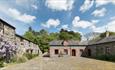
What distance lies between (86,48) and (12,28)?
78.0ft

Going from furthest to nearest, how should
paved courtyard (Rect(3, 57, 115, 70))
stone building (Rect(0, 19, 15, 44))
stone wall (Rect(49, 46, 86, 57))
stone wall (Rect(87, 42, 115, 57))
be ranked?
stone wall (Rect(49, 46, 86, 57)), stone wall (Rect(87, 42, 115, 57)), stone building (Rect(0, 19, 15, 44)), paved courtyard (Rect(3, 57, 115, 70))

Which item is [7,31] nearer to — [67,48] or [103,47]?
[103,47]

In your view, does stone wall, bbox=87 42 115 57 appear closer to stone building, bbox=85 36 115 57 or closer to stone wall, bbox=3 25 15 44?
stone building, bbox=85 36 115 57

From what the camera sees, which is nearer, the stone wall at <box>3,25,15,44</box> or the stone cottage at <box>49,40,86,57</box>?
the stone wall at <box>3,25,15,44</box>

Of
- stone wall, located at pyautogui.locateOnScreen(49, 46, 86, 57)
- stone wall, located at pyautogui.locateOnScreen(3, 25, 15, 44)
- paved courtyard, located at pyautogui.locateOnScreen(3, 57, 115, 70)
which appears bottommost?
paved courtyard, located at pyautogui.locateOnScreen(3, 57, 115, 70)

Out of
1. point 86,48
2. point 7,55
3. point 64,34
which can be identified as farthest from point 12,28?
point 64,34

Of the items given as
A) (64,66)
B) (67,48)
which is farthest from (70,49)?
(64,66)

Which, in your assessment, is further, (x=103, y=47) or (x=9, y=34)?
(x=103, y=47)

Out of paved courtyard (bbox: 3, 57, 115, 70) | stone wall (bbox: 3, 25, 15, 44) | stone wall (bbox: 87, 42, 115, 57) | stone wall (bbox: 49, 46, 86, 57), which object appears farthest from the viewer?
stone wall (bbox: 49, 46, 86, 57)

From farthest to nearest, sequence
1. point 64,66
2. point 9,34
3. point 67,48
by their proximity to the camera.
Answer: point 67,48 → point 9,34 → point 64,66

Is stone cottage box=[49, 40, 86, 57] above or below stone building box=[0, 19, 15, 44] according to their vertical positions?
below

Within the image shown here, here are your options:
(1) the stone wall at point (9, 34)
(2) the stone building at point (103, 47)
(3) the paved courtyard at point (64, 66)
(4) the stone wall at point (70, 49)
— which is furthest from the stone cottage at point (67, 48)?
(3) the paved courtyard at point (64, 66)

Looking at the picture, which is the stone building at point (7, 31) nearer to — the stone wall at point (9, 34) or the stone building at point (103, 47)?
the stone wall at point (9, 34)

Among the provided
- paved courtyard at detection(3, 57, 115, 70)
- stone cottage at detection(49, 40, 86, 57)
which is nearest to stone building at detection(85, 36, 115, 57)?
stone cottage at detection(49, 40, 86, 57)
